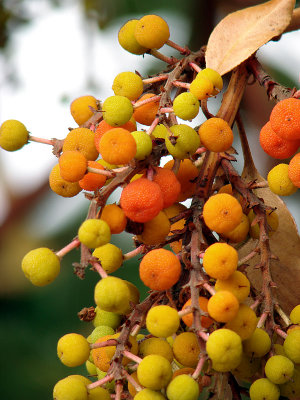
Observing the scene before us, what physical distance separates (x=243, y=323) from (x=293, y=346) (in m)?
0.08

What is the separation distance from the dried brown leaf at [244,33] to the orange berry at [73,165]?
1.14 ft

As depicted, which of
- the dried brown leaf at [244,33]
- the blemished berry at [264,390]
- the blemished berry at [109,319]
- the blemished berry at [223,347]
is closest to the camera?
the blemished berry at [223,347]

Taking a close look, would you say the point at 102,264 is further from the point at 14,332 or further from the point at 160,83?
the point at 14,332

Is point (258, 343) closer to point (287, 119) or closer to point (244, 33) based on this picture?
point (287, 119)

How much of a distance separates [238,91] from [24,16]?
1361mm

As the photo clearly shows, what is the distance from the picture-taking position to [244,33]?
1043 mm

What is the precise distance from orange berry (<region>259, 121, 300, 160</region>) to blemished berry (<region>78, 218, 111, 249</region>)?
0.28 metres

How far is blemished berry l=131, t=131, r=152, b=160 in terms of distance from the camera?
29.5 inches

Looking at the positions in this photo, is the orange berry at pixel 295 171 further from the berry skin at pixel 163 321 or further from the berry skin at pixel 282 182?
the berry skin at pixel 163 321

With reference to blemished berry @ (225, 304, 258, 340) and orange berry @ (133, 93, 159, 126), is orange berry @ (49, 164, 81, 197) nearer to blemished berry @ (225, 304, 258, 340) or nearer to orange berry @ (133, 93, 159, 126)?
orange berry @ (133, 93, 159, 126)

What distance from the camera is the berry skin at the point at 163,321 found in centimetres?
70

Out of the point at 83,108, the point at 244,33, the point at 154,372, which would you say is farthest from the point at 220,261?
the point at 244,33

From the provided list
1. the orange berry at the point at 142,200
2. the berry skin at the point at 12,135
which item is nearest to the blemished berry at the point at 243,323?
the orange berry at the point at 142,200

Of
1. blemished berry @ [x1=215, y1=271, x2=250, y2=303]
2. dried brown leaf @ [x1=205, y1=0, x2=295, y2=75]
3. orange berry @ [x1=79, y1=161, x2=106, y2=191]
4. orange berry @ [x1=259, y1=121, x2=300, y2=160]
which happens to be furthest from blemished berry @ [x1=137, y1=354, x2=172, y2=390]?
dried brown leaf @ [x1=205, y1=0, x2=295, y2=75]
